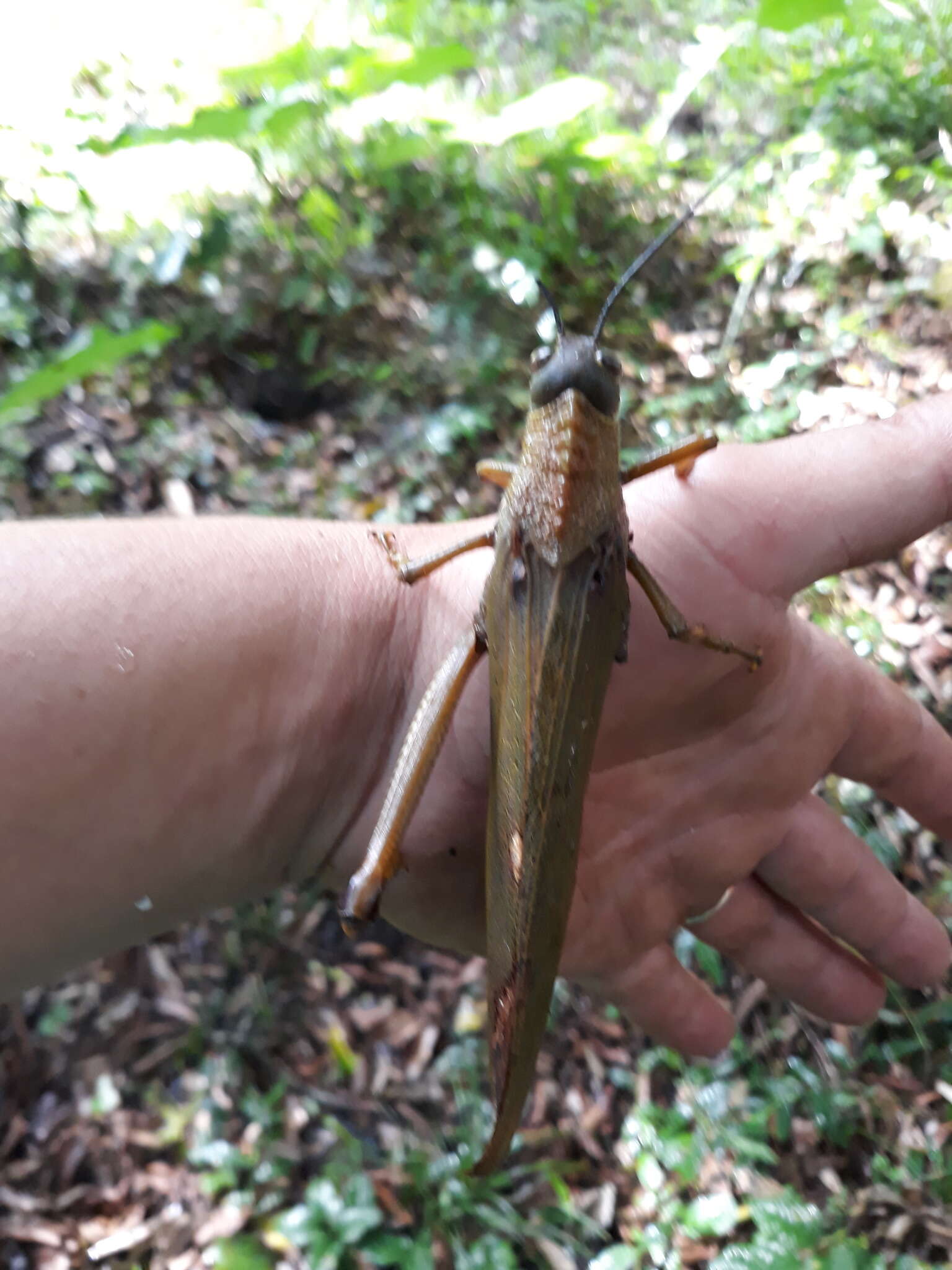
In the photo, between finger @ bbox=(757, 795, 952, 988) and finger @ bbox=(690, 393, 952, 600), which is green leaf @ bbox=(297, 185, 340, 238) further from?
finger @ bbox=(757, 795, 952, 988)

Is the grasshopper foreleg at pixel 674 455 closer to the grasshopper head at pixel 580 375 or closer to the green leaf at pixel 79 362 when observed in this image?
the grasshopper head at pixel 580 375

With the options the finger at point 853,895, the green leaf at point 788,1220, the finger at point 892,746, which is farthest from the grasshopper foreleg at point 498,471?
the green leaf at point 788,1220

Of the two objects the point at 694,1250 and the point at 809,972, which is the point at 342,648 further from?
the point at 694,1250

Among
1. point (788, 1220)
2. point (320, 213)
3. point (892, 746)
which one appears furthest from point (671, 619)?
point (320, 213)

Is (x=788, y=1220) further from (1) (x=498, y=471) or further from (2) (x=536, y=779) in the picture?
(1) (x=498, y=471)

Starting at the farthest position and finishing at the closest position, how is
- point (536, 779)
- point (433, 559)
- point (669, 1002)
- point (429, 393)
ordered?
point (429, 393) < point (669, 1002) < point (433, 559) < point (536, 779)
